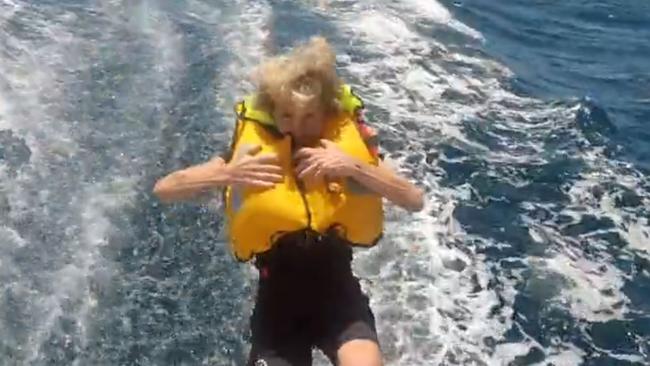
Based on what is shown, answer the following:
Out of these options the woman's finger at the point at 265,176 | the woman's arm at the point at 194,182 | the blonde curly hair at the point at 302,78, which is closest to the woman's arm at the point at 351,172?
the woman's finger at the point at 265,176

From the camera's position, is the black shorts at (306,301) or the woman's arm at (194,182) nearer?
the woman's arm at (194,182)

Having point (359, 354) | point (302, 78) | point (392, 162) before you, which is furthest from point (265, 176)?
point (392, 162)

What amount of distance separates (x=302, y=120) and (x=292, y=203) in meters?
0.35

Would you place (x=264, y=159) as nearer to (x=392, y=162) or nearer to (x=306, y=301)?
(x=306, y=301)

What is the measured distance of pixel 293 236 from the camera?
196 inches

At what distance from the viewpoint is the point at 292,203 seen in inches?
194

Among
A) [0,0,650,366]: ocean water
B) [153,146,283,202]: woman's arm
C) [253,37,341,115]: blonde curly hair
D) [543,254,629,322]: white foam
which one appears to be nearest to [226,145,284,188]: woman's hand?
[153,146,283,202]: woman's arm

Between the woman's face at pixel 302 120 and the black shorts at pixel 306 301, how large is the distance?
0.42 metres

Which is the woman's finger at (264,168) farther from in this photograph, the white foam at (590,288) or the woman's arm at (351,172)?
the white foam at (590,288)

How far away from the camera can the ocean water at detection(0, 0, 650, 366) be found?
6602 mm

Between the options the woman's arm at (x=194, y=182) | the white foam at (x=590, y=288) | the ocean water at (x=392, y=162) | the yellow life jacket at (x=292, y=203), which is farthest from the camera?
the white foam at (x=590, y=288)

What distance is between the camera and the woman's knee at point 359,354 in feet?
15.9

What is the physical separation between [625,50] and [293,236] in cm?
828

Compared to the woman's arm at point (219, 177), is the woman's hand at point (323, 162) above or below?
above
